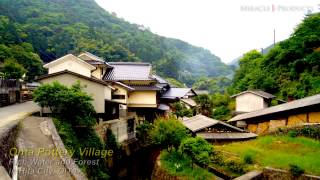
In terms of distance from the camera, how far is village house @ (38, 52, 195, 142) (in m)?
22.9

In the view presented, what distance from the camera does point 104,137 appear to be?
23.0 m

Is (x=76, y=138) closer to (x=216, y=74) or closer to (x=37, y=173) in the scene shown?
(x=37, y=173)

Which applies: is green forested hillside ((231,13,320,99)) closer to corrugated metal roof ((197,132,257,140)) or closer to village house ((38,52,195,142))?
corrugated metal roof ((197,132,257,140))

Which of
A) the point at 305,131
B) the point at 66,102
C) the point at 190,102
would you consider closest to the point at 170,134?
the point at 66,102

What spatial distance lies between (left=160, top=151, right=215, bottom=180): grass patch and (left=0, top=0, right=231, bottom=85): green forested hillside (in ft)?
138

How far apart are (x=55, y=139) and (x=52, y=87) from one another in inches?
213

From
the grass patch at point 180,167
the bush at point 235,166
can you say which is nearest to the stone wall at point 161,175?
the grass patch at point 180,167

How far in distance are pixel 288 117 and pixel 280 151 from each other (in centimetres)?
533

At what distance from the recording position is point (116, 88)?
28.7 meters

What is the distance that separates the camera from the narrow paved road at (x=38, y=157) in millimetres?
11336

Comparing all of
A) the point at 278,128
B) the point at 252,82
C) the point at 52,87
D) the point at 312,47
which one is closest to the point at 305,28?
the point at 312,47

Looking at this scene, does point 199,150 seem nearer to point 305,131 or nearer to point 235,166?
point 235,166

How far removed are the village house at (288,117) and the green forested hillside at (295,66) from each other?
10790 millimetres

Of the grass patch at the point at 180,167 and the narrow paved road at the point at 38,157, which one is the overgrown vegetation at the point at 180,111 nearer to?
the grass patch at the point at 180,167
